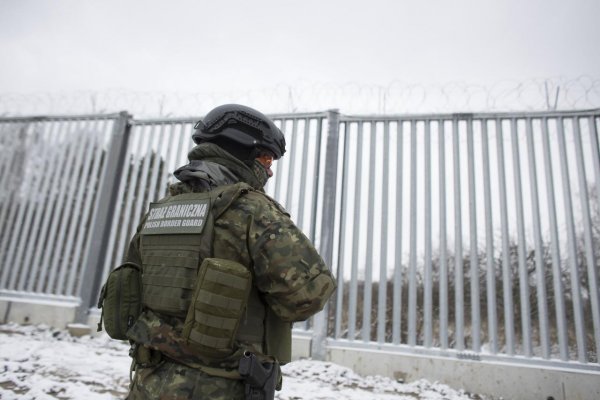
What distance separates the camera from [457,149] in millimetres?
3990

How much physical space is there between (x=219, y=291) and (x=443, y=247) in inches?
120

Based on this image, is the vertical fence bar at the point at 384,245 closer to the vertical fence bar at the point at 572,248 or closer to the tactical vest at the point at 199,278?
the vertical fence bar at the point at 572,248

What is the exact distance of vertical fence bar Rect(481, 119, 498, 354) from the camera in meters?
3.48

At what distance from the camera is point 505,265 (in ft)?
11.7

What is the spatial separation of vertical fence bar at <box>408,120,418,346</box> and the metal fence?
1 centimetres

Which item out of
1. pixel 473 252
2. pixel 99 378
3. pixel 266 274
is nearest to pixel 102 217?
pixel 99 378

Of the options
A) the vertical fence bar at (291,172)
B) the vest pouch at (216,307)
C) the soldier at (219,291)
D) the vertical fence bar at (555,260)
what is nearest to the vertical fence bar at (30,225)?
the vertical fence bar at (291,172)

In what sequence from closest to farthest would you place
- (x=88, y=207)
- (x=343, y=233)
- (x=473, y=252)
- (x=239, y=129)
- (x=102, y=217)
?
(x=239, y=129)
(x=473, y=252)
(x=343, y=233)
(x=102, y=217)
(x=88, y=207)

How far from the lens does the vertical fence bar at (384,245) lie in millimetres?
3785

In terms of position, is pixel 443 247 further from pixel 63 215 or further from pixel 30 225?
pixel 30 225

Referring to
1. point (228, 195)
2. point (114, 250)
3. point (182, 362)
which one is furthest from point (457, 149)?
point (114, 250)

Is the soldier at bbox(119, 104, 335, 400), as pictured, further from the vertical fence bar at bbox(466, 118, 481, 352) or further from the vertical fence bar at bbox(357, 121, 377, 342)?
the vertical fence bar at bbox(466, 118, 481, 352)

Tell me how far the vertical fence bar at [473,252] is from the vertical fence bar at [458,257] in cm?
9

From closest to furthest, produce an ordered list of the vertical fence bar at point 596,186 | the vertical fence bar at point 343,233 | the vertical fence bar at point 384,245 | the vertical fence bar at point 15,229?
1. the vertical fence bar at point 596,186
2. the vertical fence bar at point 384,245
3. the vertical fence bar at point 343,233
4. the vertical fence bar at point 15,229
